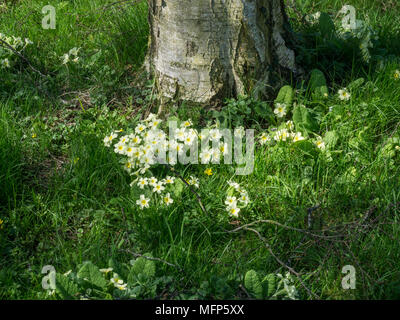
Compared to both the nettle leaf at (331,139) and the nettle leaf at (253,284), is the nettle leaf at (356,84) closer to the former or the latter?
the nettle leaf at (331,139)

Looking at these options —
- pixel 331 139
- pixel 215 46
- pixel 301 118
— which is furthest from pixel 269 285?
pixel 215 46

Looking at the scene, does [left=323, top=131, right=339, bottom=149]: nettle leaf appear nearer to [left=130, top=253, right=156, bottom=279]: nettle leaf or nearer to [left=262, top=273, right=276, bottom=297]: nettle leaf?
[left=262, top=273, right=276, bottom=297]: nettle leaf

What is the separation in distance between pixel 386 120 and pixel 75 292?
88.7 inches

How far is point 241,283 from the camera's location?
2.26 m

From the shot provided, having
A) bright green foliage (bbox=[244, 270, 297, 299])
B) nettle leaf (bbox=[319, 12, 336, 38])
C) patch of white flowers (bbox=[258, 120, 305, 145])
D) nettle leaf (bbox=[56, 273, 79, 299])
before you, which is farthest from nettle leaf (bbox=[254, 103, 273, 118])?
nettle leaf (bbox=[56, 273, 79, 299])

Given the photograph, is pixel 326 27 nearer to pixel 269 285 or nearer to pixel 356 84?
pixel 356 84

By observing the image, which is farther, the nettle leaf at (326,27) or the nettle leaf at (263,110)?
the nettle leaf at (326,27)

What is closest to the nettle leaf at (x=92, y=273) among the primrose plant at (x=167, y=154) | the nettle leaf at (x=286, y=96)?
the primrose plant at (x=167, y=154)

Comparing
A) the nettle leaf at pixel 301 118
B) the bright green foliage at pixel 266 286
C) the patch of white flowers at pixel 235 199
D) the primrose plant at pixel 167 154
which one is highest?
the nettle leaf at pixel 301 118

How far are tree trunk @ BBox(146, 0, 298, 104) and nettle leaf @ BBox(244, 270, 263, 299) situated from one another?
55.5 inches

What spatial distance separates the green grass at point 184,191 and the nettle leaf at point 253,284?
0.06 m

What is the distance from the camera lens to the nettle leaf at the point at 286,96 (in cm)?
325

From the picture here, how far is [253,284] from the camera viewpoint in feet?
7.24

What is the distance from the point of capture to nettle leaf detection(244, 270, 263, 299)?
2.20 m
